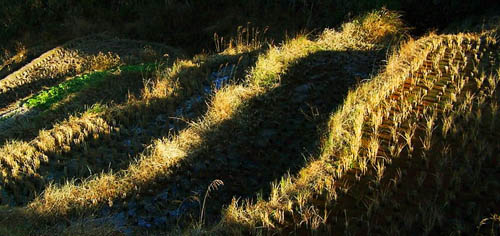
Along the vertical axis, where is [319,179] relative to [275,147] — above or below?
above

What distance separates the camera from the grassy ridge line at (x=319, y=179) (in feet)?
13.5

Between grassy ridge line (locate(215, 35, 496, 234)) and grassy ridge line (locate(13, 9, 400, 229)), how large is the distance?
150cm

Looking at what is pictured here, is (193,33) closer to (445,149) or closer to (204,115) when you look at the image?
(204,115)

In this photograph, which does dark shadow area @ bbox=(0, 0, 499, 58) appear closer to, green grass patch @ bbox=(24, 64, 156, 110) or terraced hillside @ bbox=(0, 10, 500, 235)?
terraced hillside @ bbox=(0, 10, 500, 235)

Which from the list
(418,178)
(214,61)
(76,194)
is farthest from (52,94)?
(418,178)

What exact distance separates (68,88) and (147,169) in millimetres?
5033

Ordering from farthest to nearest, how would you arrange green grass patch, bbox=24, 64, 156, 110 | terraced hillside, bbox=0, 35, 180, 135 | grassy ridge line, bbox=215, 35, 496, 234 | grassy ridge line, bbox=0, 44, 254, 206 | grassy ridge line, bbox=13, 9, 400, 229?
terraced hillside, bbox=0, 35, 180, 135 < green grass patch, bbox=24, 64, 156, 110 < grassy ridge line, bbox=0, 44, 254, 206 < grassy ridge line, bbox=13, 9, 400, 229 < grassy ridge line, bbox=215, 35, 496, 234

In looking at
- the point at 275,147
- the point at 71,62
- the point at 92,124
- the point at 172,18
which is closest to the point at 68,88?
the point at 92,124

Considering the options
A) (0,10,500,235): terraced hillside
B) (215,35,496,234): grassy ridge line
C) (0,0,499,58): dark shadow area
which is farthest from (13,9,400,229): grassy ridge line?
(0,0,499,58): dark shadow area

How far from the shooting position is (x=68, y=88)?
9.90 m

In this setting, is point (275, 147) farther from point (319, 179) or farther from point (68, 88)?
point (68, 88)

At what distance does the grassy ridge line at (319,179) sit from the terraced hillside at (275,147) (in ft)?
0.07

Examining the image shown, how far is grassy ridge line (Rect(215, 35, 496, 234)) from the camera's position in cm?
411

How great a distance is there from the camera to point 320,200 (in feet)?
14.2
